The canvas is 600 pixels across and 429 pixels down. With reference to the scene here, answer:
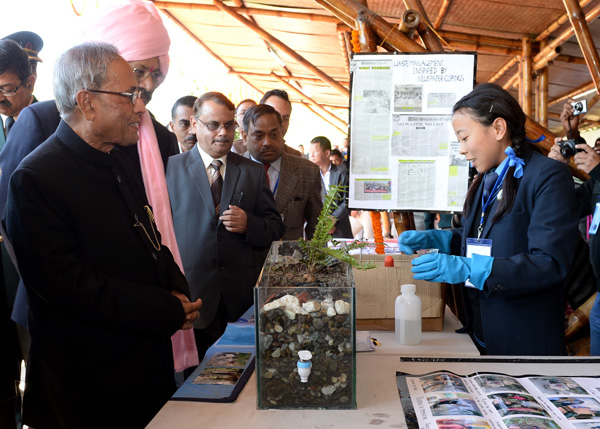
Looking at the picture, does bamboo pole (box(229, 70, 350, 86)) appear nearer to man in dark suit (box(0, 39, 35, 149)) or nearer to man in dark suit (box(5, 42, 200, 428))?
man in dark suit (box(0, 39, 35, 149))

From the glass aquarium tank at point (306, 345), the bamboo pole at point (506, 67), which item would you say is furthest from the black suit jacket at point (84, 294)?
the bamboo pole at point (506, 67)

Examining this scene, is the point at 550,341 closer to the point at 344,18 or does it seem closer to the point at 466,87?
the point at 466,87

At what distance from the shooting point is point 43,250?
1240 mm

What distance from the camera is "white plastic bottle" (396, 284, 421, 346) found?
5.49 feet

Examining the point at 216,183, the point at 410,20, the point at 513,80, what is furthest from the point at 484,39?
the point at 216,183

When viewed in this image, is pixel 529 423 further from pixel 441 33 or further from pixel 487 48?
pixel 487 48

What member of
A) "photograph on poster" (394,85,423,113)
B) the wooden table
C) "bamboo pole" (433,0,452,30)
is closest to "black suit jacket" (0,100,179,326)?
the wooden table

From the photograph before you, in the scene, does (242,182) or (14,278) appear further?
(242,182)

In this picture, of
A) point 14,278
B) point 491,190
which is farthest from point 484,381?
point 14,278

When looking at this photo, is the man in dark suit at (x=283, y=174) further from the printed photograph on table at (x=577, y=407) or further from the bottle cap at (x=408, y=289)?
the printed photograph on table at (x=577, y=407)

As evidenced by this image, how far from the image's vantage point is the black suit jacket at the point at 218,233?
7.42 feet

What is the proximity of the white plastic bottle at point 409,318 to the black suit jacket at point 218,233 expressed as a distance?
0.79 metres

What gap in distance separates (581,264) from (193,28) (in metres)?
7.30

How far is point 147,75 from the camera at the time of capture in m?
1.97
